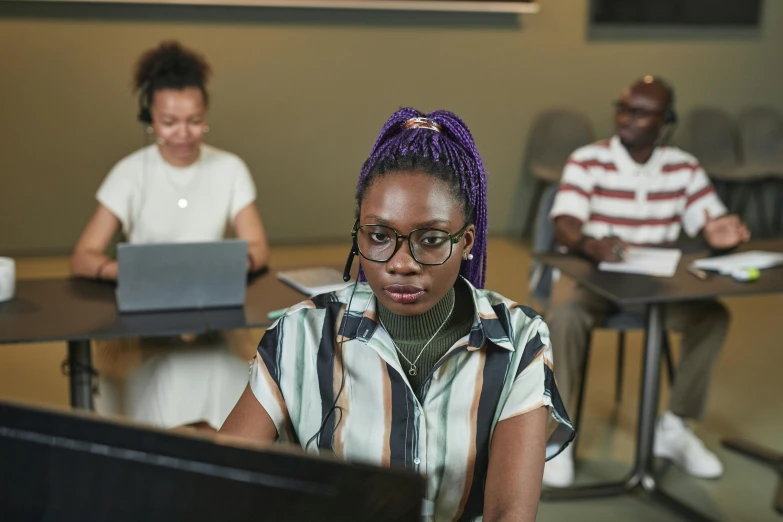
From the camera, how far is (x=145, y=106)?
283 centimetres

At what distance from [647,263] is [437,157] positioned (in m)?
1.64

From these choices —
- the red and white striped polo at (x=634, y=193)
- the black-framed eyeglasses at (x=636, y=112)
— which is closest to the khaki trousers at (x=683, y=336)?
the red and white striped polo at (x=634, y=193)

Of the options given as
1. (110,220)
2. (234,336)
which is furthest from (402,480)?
(110,220)

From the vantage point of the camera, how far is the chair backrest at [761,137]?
5.87 m

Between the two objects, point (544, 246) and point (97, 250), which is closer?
point (97, 250)

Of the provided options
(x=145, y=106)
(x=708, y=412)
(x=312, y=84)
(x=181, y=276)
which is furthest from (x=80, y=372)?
(x=312, y=84)

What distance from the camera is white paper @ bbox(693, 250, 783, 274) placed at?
107 inches

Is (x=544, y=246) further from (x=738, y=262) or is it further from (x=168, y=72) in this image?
(x=168, y=72)

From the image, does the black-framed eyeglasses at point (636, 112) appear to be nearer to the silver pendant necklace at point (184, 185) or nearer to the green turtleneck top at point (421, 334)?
the silver pendant necklace at point (184, 185)

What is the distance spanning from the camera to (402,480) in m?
0.64

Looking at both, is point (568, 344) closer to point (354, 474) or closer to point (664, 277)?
point (664, 277)

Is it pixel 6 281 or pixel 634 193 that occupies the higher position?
pixel 634 193

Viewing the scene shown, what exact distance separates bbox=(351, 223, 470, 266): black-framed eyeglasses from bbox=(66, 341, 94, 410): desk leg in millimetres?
1276

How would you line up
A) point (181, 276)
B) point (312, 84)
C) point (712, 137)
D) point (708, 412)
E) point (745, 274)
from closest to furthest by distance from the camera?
point (181, 276)
point (745, 274)
point (708, 412)
point (312, 84)
point (712, 137)
